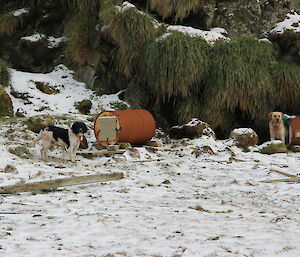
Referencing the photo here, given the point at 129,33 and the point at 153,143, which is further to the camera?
the point at 129,33

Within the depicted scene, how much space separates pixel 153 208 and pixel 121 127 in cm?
402

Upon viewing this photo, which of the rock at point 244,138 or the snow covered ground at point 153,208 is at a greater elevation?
the rock at point 244,138

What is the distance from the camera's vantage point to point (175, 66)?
8.68 meters

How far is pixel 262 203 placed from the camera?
3598mm

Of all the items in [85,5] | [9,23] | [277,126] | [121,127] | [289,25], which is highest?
[85,5]

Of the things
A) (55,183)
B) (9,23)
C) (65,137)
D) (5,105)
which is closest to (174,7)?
(9,23)

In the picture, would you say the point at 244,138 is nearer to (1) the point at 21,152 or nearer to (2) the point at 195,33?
(2) the point at 195,33

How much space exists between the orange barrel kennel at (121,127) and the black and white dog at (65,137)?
1.20m

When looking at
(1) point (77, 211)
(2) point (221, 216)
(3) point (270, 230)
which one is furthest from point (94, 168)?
(3) point (270, 230)

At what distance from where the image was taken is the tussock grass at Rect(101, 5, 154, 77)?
29.7ft

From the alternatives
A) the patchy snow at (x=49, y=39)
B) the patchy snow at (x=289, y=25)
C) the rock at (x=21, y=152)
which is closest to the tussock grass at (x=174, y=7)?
the patchy snow at (x=289, y=25)

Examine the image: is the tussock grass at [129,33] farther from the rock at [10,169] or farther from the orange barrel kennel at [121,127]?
the rock at [10,169]

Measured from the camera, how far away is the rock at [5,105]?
7.33 metres

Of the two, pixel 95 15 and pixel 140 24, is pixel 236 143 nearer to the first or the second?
pixel 140 24
